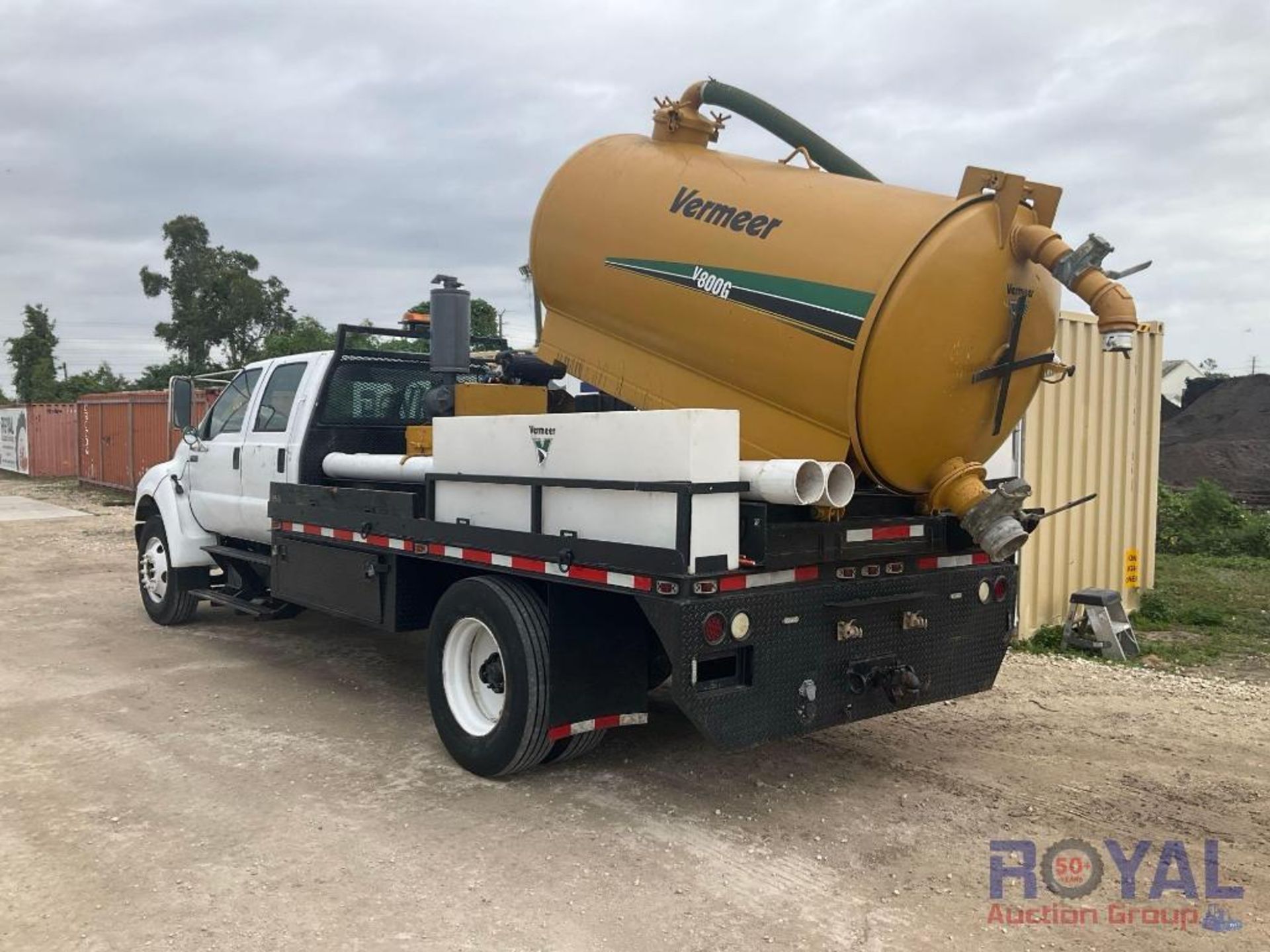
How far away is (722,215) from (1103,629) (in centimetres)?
531

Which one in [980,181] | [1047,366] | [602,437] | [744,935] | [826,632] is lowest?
[744,935]

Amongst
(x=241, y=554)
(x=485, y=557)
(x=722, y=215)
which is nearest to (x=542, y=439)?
(x=485, y=557)

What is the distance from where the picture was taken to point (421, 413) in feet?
25.4

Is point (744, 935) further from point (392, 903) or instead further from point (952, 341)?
point (952, 341)

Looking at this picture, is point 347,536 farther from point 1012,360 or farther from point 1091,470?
point 1091,470

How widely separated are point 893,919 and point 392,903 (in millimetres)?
1838

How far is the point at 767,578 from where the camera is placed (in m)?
4.37

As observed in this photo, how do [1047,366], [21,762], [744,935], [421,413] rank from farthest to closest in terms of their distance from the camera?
1. [421,413]
2. [21,762]
3. [1047,366]
4. [744,935]

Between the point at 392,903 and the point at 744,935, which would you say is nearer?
the point at 744,935

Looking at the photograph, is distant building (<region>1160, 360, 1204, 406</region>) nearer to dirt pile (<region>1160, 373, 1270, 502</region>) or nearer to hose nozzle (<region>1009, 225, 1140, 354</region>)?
dirt pile (<region>1160, 373, 1270, 502</region>)

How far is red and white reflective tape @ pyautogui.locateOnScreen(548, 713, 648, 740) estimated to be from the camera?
4852 mm

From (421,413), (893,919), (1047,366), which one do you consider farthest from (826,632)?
(421,413)

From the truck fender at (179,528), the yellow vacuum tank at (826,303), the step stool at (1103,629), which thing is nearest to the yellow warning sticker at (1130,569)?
the step stool at (1103,629)

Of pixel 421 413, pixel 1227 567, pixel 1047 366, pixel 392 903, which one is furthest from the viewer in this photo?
pixel 1227 567
